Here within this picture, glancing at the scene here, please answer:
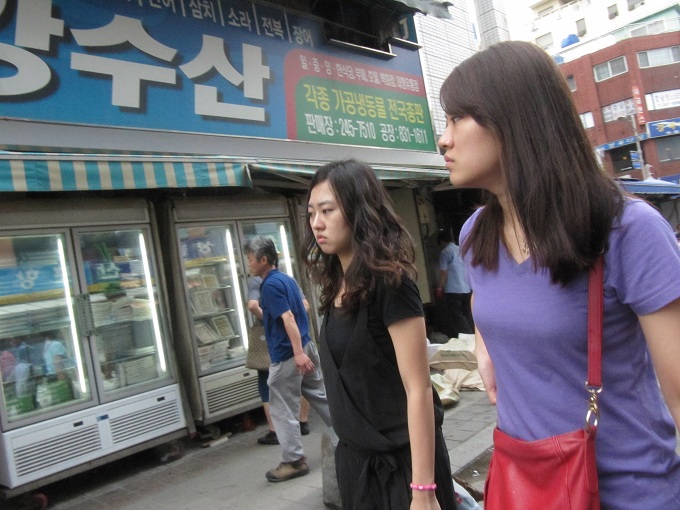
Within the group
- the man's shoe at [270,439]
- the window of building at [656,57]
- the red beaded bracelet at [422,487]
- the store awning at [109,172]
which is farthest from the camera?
the window of building at [656,57]

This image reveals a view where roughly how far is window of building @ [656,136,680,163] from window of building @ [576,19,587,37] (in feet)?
56.9

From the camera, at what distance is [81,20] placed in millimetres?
5199

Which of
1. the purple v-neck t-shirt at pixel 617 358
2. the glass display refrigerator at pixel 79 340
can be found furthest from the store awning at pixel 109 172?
the purple v-neck t-shirt at pixel 617 358

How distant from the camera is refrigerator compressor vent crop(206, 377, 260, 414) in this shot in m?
5.62

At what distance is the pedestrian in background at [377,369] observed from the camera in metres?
1.87

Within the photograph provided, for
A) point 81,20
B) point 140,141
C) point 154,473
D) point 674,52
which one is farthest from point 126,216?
point 674,52

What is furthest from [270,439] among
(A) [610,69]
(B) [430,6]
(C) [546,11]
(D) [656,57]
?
(C) [546,11]

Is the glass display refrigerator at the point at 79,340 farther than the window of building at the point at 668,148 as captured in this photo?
No

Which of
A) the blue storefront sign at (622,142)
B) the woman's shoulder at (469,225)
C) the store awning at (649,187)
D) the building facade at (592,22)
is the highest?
the building facade at (592,22)

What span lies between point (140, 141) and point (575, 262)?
5146 mm

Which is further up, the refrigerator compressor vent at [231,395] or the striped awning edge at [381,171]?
the striped awning edge at [381,171]

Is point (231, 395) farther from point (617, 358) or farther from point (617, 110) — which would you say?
point (617, 110)

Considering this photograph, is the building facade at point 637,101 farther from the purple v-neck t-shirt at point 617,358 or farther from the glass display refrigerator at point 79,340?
the purple v-neck t-shirt at point 617,358

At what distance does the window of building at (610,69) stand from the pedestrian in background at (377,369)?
41702 millimetres
